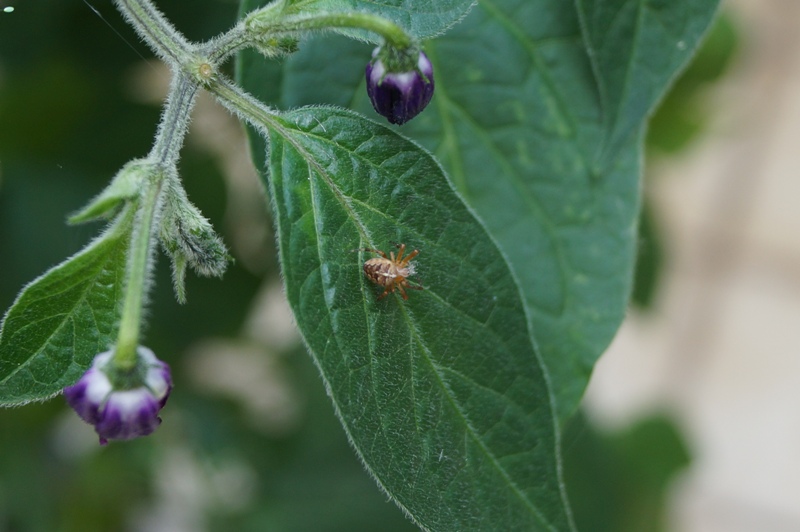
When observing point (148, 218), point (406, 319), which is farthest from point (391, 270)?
point (148, 218)

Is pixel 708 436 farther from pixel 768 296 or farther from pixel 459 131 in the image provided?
pixel 459 131

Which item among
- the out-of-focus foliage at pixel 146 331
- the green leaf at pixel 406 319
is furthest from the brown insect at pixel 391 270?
the out-of-focus foliage at pixel 146 331

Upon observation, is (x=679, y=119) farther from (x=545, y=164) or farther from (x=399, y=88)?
(x=399, y=88)

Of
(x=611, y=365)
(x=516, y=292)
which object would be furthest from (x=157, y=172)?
(x=611, y=365)

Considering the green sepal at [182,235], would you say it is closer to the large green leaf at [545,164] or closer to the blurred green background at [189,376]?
the large green leaf at [545,164]

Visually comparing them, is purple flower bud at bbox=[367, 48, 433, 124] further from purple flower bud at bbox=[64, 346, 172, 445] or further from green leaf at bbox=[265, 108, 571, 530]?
purple flower bud at bbox=[64, 346, 172, 445]
